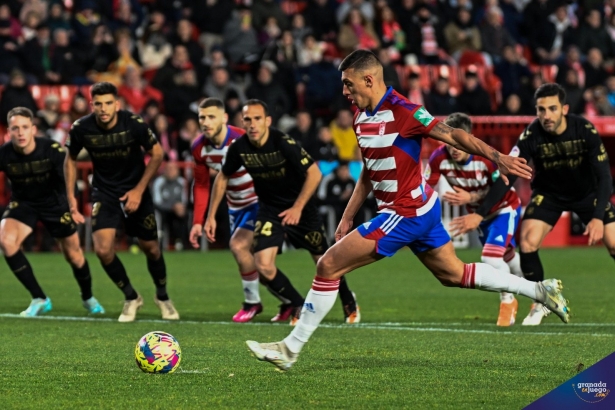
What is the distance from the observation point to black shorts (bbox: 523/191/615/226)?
11.2 meters

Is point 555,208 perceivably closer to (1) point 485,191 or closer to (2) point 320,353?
(1) point 485,191

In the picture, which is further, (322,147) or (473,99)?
(473,99)

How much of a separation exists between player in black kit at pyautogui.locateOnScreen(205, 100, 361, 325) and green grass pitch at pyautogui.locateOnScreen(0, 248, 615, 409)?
1.72 feet

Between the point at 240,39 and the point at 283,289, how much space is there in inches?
514

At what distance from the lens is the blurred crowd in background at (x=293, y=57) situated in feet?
72.1

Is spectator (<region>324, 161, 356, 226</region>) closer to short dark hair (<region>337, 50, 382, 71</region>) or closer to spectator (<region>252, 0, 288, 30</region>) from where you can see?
spectator (<region>252, 0, 288, 30</region>)

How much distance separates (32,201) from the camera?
12.4m

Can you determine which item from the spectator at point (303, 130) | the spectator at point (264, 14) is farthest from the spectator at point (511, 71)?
the spectator at point (303, 130)

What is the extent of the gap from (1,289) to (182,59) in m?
8.54

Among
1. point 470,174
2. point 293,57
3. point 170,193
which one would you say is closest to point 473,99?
point 293,57

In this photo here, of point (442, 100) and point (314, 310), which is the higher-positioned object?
point (314, 310)

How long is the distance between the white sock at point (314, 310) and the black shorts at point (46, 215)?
17.4 ft

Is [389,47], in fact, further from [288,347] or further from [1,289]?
[288,347]

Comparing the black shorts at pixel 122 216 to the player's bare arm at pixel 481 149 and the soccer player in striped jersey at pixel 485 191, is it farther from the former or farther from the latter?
the player's bare arm at pixel 481 149
